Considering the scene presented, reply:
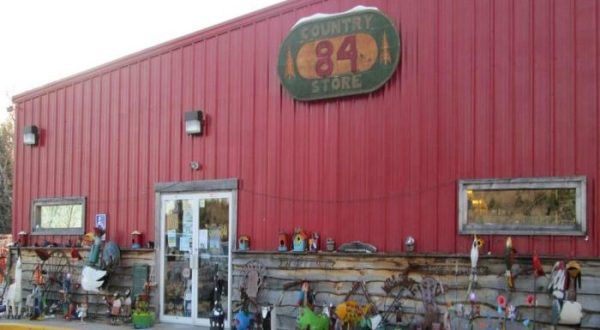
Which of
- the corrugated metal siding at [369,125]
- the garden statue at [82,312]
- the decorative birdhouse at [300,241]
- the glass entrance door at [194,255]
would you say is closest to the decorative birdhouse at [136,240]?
the corrugated metal siding at [369,125]

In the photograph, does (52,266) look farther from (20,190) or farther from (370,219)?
(370,219)

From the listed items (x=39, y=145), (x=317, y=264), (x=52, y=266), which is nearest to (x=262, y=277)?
(x=317, y=264)

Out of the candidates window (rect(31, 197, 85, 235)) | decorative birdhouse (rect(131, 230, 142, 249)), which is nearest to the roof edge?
window (rect(31, 197, 85, 235))

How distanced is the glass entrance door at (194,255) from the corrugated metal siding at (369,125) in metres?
0.38

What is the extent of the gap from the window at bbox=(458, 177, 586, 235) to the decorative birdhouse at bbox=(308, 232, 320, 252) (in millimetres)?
2044

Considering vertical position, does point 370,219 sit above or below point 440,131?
below

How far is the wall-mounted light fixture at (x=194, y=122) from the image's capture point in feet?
35.9

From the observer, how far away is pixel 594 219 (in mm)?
7430

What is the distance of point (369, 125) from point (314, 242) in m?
1.70

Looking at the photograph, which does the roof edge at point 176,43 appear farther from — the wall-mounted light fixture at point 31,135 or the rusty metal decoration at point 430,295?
the rusty metal decoration at point 430,295

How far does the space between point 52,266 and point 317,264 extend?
5.99 meters

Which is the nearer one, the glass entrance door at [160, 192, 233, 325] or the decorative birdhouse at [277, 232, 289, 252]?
the decorative birdhouse at [277, 232, 289, 252]

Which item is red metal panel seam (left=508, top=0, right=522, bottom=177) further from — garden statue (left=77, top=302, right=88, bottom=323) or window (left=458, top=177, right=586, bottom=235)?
garden statue (left=77, top=302, right=88, bottom=323)

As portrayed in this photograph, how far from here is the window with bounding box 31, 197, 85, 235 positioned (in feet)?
42.1
